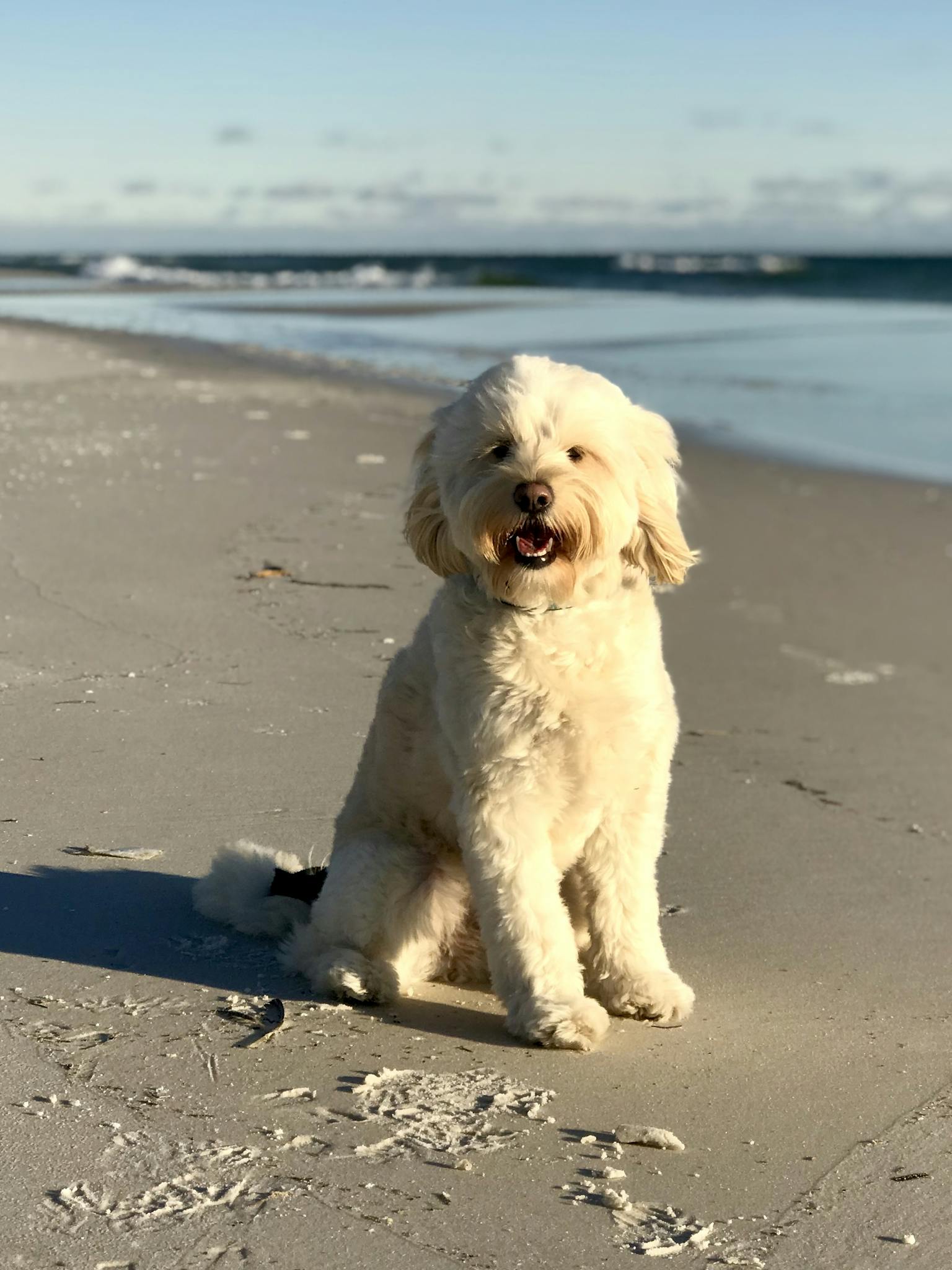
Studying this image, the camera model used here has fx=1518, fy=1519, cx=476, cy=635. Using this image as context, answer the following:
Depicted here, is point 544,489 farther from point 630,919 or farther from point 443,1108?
point 443,1108

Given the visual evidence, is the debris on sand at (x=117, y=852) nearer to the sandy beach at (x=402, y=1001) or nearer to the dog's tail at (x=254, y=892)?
the sandy beach at (x=402, y=1001)

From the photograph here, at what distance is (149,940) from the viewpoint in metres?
3.71

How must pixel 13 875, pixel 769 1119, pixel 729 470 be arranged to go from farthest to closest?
pixel 729 470 → pixel 13 875 → pixel 769 1119

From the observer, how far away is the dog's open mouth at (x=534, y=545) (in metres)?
3.33

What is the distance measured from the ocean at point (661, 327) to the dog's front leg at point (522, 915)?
8.55 metres

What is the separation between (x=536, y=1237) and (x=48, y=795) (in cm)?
237

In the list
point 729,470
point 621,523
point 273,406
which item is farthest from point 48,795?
point 273,406

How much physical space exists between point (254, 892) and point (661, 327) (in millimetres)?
23576

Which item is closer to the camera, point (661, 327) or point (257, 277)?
point (661, 327)

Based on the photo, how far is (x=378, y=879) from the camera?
359cm

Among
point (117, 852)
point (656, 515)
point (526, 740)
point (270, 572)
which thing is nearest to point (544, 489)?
point (656, 515)

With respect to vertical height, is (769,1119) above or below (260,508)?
below

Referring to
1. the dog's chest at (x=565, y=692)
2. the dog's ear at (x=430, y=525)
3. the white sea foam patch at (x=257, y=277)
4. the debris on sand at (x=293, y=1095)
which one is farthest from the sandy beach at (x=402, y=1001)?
the white sea foam patch at (x=257, y=277)

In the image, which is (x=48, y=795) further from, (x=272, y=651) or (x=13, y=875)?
(x=272, y=651)
